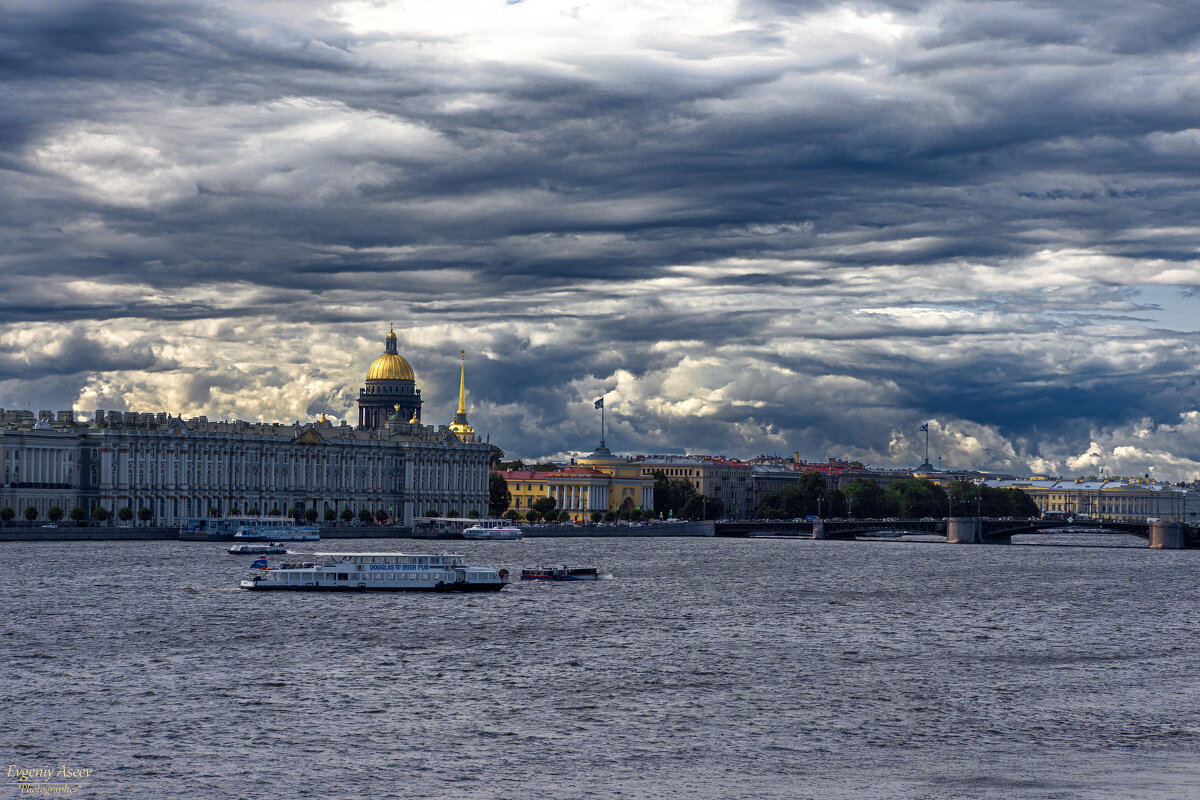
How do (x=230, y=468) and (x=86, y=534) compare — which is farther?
(x=230, y=468)

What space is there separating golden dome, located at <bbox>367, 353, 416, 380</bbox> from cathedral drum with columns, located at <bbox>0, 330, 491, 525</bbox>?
5878 mm

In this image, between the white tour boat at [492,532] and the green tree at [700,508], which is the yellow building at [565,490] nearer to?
the green tree at [700,508]

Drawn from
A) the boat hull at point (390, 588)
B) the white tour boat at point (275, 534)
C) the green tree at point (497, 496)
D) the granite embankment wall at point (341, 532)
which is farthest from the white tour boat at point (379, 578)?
the green tree at point (497, 496)

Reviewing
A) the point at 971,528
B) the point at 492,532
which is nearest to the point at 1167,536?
the point at 971,528

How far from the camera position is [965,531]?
135 metres

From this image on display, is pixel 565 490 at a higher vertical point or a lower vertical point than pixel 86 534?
higher

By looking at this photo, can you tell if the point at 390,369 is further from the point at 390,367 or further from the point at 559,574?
the point at 559,574

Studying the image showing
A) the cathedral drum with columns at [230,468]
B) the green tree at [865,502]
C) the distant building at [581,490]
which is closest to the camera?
the cathedral drum with columns at [230,468]

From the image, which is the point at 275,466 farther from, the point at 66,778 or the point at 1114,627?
the point at 66,778

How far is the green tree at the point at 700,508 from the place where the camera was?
18212 cm

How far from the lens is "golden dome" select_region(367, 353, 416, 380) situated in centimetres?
18300

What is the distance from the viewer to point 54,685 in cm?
3362

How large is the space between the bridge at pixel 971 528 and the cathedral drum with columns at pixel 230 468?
27683 mm

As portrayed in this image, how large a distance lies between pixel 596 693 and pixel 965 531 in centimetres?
10524
